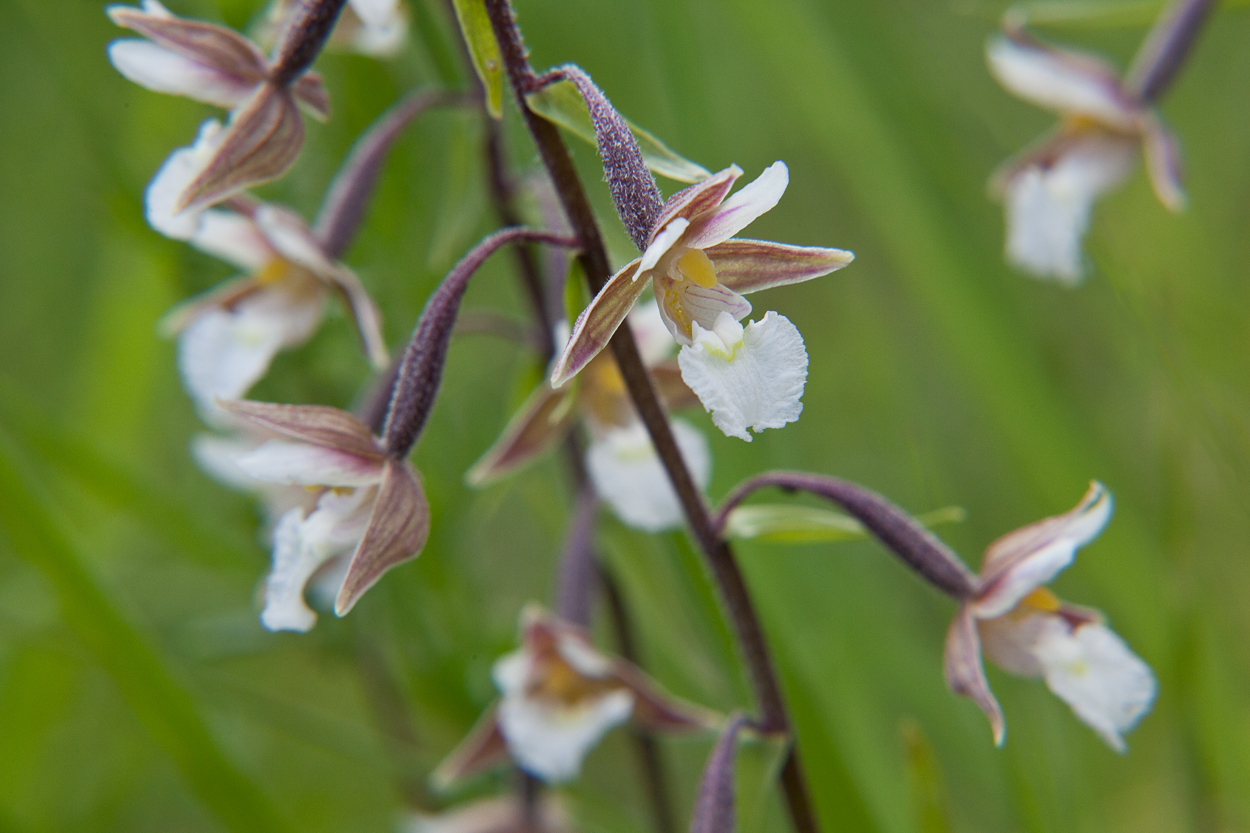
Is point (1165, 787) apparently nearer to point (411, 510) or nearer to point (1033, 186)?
point (1033, 186)

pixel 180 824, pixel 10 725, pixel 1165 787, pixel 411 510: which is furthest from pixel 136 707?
pixel 1165 787

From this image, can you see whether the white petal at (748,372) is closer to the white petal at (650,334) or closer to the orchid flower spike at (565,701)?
the white petal at (650,334)

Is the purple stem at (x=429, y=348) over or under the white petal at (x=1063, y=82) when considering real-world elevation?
over

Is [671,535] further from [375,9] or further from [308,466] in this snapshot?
[375,9]

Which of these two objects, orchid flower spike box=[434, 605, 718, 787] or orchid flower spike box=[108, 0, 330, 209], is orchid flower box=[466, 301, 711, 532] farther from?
orchid flower spike box=[108, 0, 330, 209]

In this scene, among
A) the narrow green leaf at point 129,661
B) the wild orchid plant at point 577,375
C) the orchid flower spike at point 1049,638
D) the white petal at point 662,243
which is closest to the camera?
the white petal at point 662,243

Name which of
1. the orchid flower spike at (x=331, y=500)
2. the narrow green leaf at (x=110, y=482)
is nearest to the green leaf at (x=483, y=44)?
the orchid flower spike at (x=331, y=500)

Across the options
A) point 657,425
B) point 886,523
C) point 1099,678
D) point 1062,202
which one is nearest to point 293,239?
point 657,425
